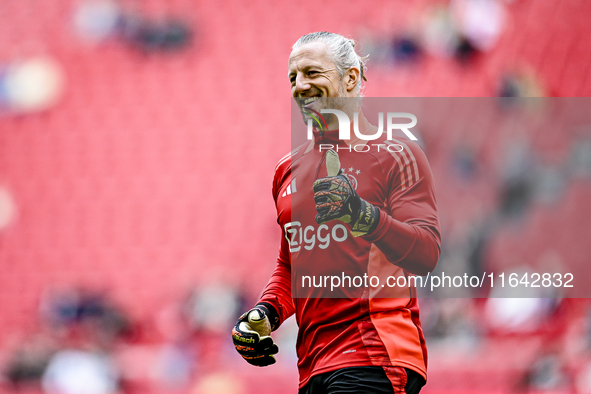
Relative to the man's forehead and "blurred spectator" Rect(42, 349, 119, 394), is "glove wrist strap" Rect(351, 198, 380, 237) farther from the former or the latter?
"blurred spectator" Rect(42, 349, 119, 394)

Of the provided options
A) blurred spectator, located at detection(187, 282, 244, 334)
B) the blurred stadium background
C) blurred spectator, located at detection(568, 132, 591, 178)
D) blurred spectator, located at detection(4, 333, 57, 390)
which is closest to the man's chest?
the blurred stadium background

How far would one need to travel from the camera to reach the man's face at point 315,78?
1.75 metres

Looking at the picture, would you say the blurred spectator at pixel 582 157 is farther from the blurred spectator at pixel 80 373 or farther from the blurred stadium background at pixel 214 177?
the blurred spectator at pixel 80 373

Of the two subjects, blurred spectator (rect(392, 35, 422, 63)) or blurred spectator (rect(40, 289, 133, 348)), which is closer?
blurred spectator (rect(40, 289, 133, 348))

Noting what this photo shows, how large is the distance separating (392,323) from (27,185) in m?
5.24

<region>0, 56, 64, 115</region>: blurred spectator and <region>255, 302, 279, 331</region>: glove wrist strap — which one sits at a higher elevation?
<region>0, 56, 64, 115</region>: blurred spectator

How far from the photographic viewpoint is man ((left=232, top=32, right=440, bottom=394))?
60.6 inches

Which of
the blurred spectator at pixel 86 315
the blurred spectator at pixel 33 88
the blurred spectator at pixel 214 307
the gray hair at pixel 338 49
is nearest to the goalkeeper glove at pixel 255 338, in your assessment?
the gray hair at pixel 338 49

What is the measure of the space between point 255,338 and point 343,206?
47cm

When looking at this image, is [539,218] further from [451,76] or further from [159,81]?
[159,81]

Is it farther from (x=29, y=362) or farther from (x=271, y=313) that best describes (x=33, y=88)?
(x=271, y=313)

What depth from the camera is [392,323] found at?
5.32 ft

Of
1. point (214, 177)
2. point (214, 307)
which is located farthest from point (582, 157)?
point (214, 307)

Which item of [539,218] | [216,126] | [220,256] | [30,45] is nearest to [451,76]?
[539,218]
